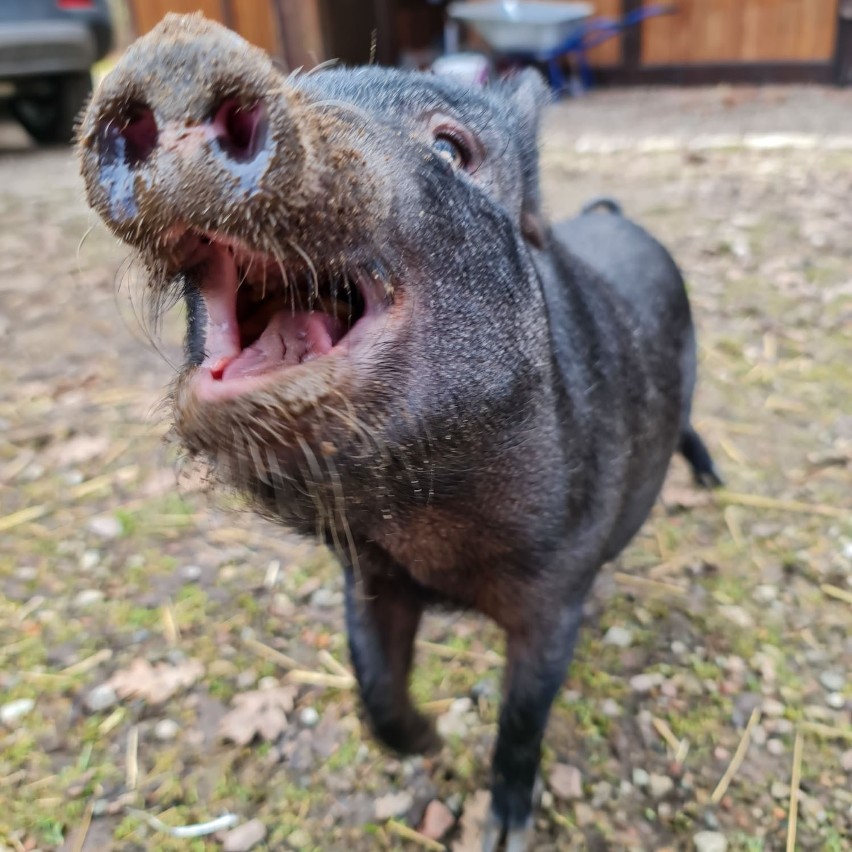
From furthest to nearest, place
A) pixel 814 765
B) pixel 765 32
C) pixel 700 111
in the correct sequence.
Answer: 1. pixel 765 32
2. pixel 700 111
3. pixel 814 765

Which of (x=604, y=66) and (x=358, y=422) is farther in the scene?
(x=604, y=66)

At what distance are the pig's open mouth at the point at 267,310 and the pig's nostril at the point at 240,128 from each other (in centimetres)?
14

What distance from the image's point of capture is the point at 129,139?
94 centimetres

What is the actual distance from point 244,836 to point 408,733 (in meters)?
0.39

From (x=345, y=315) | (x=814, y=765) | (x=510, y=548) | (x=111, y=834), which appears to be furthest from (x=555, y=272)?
(x=111, y=834)

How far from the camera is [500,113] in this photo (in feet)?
5.43

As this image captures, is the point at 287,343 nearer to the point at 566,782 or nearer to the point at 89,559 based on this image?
the point at 566,782

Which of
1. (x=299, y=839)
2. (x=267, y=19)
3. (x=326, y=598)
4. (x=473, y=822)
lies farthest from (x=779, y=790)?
(x=267, y=19)

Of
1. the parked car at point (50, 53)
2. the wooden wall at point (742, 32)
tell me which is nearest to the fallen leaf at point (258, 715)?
the parked car at point (50, 53)

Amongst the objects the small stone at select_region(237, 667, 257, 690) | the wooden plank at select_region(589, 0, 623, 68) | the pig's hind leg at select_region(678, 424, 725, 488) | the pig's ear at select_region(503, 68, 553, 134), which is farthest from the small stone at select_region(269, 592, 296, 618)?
the wooden plank at select_region(589, 0, 623, 68)

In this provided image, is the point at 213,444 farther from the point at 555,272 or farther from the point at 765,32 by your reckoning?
the point at 765,32

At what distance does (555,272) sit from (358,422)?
0.81 m

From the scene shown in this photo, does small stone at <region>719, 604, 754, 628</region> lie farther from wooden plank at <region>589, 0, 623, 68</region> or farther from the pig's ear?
wooden plank at <region>589, 0, 623, 68</region>

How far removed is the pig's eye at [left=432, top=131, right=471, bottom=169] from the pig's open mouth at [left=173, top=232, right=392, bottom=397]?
38cm
